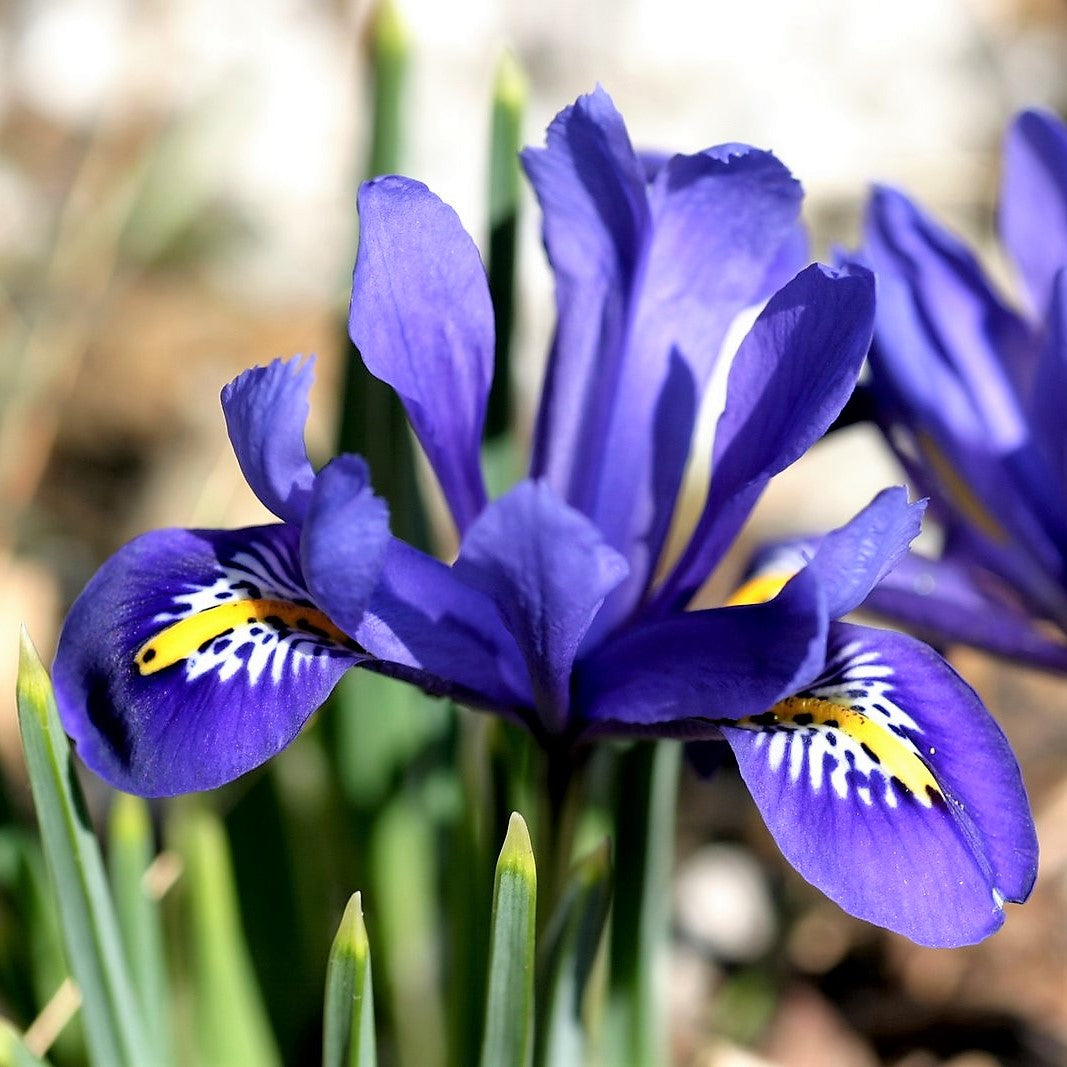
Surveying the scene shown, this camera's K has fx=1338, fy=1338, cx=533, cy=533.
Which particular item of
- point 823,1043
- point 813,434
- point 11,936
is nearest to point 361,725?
point 11,936

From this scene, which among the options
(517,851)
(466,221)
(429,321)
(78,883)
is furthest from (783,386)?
(466,221)

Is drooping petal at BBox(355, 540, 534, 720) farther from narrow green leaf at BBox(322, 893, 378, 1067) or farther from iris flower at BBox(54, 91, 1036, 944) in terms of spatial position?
narrow green leaf at BBox(322, 893, 378, 1067)

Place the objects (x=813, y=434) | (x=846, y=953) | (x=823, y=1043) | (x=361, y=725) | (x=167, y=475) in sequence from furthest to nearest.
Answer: (x=167, y=475)
(x=846, y=953)
(x=823, y=1043)
(x=361, y=725)
(x=813, y=434)

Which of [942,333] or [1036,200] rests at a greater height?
[1036,200]

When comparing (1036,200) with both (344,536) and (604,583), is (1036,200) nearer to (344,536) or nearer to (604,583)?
(604,583)

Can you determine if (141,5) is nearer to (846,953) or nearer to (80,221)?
(80,221)

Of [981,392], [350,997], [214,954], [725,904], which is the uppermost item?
[981,392]
